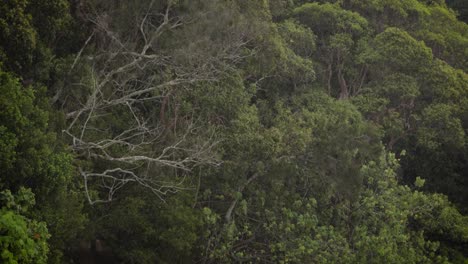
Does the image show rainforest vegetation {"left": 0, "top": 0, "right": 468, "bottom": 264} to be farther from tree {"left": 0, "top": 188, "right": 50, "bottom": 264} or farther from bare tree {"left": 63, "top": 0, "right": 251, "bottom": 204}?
tree {"left": 0, "top": 188, "right": 50, "bottom": 264}

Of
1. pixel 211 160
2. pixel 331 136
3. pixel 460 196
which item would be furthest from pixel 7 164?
pixel 460 196

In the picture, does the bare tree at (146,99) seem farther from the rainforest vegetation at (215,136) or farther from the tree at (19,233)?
the tree at (19,233)

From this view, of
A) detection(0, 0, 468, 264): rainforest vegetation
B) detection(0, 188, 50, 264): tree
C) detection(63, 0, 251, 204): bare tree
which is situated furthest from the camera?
detection(63, 0, 251, 204): bare tree

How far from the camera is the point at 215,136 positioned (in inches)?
472

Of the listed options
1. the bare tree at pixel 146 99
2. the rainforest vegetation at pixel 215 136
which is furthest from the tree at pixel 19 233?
the bare tree at pixel 146 99

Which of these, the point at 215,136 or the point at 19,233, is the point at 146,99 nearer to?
the point at 215,136

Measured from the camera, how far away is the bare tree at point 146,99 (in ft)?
35.9

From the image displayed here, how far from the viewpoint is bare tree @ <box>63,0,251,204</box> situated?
1093 cm

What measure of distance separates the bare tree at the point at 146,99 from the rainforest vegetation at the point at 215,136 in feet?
0.16

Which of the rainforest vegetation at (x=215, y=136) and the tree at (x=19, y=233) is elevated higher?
the tree at (x=19, y=233)

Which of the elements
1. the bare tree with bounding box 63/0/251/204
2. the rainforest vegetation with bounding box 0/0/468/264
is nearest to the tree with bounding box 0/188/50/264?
the rainforest vegetation with bounding box 0/0/468/264

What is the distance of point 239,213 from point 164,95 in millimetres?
3368

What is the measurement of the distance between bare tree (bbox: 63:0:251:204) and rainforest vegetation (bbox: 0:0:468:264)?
48mm

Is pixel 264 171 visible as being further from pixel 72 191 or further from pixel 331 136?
pixel 72 191
